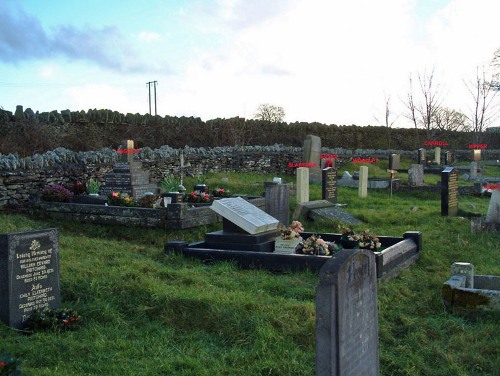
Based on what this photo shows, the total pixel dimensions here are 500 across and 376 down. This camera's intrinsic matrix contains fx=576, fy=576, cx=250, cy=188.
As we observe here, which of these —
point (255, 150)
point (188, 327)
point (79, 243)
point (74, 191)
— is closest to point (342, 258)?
point (188, 327)

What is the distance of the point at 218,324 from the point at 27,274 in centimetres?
228

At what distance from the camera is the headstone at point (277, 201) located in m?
13.1

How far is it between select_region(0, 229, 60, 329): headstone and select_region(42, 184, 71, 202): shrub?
771 centimetres

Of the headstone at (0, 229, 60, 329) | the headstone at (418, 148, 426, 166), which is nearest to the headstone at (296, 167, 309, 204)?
the headstone at (0, 229, 60, 329)

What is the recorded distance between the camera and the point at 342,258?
3975 mm

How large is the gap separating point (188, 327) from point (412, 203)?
503 inches

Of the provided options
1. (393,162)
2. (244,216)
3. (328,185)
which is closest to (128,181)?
(328,185)

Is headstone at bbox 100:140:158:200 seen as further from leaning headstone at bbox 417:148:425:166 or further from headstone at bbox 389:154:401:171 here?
leaning headstone at bbox 417:148:425:166

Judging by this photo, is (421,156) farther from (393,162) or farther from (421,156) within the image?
(393,162)

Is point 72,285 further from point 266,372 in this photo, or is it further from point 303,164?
point 303,164

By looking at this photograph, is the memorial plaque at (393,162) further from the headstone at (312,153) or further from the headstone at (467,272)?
the headstone at (467,272)

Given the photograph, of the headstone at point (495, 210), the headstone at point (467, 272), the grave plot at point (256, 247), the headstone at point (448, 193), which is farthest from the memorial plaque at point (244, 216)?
the headstone at point (448, 193)

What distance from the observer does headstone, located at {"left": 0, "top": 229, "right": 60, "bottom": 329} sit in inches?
253

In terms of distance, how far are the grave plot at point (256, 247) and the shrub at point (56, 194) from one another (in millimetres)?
5316
